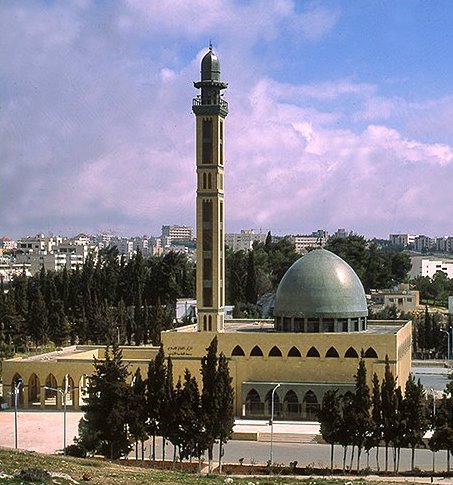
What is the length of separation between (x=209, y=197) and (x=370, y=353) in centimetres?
1106

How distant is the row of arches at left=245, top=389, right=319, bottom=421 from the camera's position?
41.9m

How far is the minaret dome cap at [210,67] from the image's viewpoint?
46250 millimetres

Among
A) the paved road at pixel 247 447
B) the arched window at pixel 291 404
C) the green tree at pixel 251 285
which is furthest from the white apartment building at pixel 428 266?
the paved road at pixel 247 447

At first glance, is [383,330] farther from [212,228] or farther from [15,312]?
[15,312]

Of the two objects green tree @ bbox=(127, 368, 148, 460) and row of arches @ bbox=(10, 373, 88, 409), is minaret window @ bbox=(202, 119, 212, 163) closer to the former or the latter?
row of arches @ bbox=(10, 373, 88, 409)

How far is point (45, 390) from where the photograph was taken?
45188mm

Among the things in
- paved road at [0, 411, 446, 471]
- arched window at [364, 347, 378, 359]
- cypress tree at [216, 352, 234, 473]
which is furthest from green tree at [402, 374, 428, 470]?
arched window at [364, 347, 378, 359]

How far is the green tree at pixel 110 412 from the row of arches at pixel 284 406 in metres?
11.2

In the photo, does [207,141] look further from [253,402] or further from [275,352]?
[253,402]

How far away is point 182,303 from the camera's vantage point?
78.3 meters

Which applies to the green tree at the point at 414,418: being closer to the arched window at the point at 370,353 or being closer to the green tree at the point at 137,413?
the green tree at the point at 137,413

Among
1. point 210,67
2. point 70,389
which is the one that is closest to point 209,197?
point 210,67

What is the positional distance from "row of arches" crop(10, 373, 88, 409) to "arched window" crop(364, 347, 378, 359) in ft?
43.8

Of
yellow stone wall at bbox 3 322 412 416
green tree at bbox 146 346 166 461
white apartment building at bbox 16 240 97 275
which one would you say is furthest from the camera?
white apartment building at bbox 16 240 97 275
